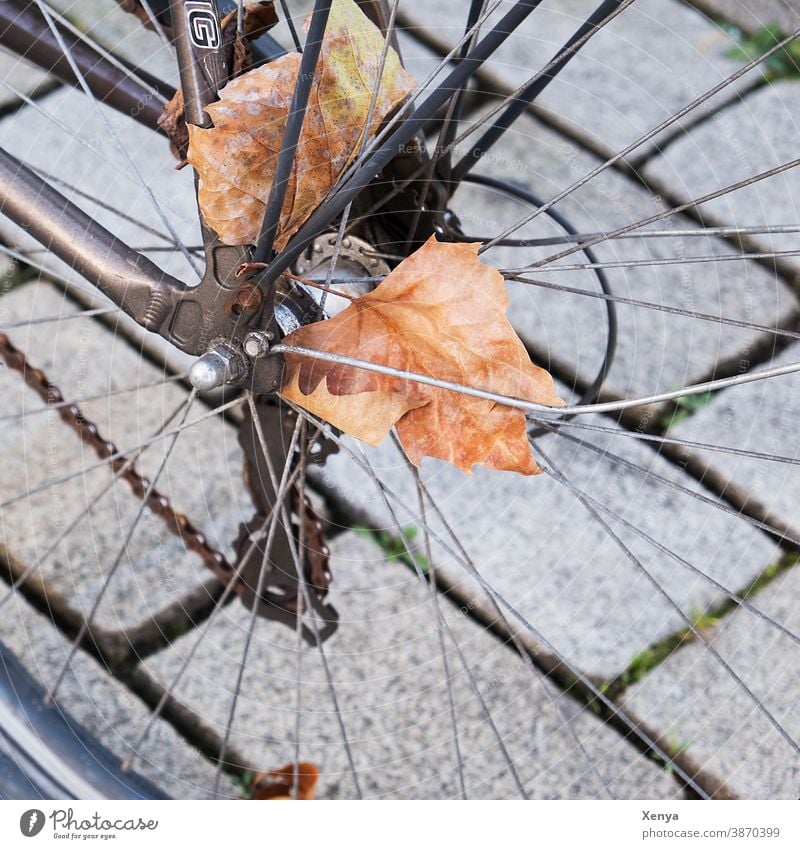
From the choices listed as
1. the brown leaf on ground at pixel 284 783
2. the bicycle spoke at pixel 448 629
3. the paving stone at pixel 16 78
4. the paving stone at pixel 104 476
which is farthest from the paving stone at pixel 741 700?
the paving stone at pixel 16 78

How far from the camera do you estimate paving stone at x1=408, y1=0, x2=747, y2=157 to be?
993 millimetres

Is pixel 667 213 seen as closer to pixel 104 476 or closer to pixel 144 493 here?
pixel 144 493

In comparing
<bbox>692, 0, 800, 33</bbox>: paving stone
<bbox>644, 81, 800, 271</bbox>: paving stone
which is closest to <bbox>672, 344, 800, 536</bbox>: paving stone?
<bbox>644, 81, 800, 271</bbox>: paving stone

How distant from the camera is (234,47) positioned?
50cm

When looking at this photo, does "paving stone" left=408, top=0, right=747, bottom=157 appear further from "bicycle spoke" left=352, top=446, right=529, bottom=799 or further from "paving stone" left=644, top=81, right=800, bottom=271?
"bicycle spoke" left=352, top=446, right=529, bottom=799

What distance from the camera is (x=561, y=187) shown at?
962 millimetres

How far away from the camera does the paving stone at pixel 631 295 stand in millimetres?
869

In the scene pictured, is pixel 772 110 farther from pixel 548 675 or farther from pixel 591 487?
pixel 548 675

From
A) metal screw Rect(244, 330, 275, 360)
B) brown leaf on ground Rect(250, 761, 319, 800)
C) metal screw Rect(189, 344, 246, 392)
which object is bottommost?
brown leaf on ground Rect(250, 761, 319, 800)

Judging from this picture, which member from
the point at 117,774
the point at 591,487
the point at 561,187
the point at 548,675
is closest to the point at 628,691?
the point at 548,675

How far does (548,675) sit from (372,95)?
0.44 metres

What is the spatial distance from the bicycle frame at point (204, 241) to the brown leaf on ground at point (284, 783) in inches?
12.1

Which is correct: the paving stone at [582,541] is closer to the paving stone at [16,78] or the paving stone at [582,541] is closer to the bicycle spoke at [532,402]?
the bicycle spoke at [532,402]

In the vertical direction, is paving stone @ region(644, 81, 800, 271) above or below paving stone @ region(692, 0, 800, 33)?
below
